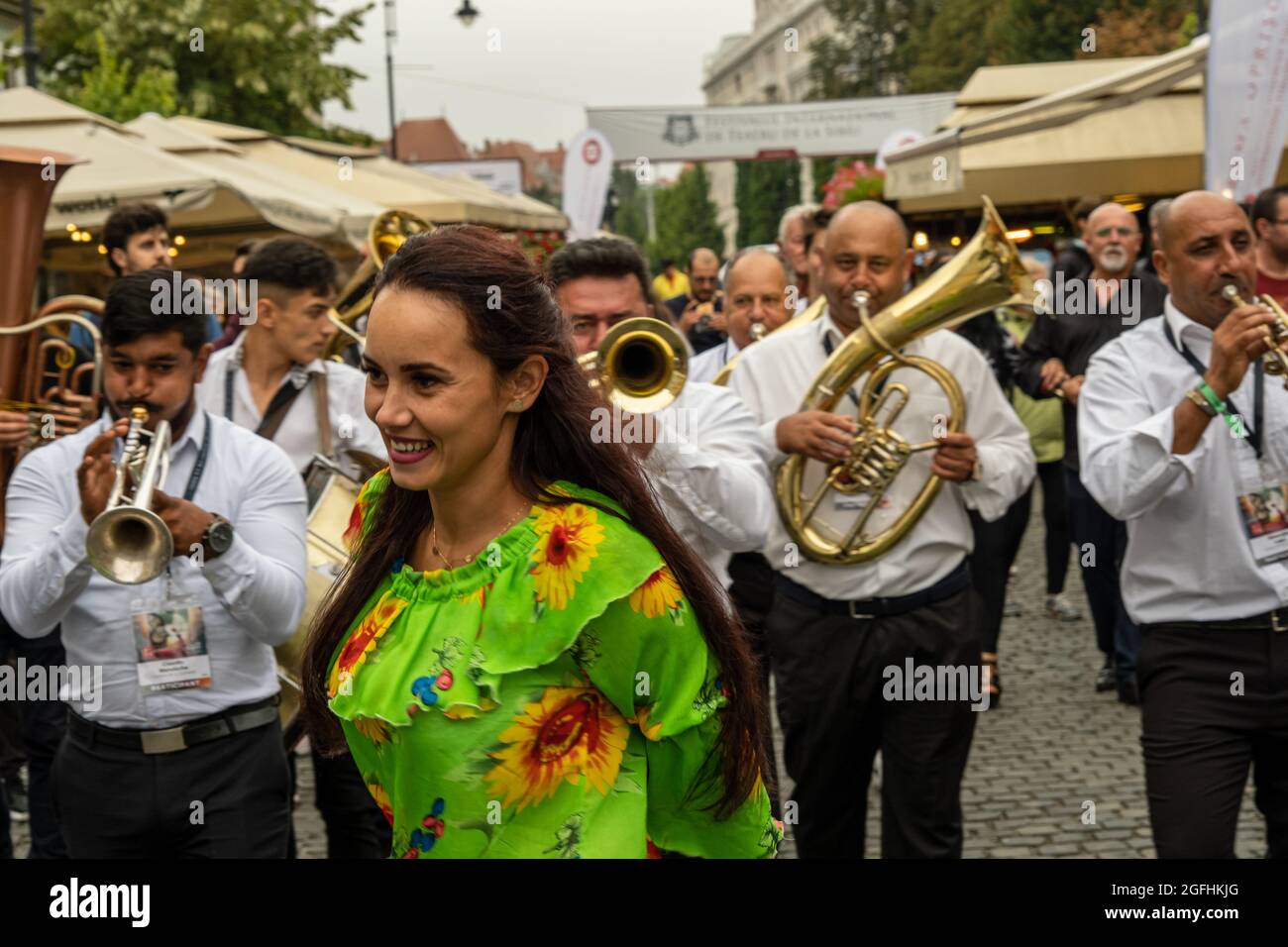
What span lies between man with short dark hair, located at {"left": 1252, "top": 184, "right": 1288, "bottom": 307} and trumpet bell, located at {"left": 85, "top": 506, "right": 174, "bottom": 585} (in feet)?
11.0

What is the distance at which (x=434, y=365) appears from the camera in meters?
2.60

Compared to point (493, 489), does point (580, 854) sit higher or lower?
lower

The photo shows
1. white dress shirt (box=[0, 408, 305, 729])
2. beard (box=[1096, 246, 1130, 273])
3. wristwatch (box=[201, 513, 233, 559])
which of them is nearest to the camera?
wristwatch (box=[201, 513, 233, 559])

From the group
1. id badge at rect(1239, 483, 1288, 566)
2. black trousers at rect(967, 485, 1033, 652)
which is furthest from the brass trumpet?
black trousers at rect(967, 485, 1033, 652)

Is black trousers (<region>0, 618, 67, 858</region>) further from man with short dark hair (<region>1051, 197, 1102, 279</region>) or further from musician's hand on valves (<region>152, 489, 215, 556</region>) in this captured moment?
man with short dark hair (<region>1051, 197, 1102, 279</region>)

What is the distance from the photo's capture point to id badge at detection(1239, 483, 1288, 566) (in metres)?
4.38

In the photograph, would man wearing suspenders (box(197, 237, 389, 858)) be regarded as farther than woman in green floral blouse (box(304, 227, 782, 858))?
Yes

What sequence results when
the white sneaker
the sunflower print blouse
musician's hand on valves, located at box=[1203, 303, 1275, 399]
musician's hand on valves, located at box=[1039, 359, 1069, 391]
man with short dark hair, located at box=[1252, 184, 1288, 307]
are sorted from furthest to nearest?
1. the white sneaker
2. musician's hand on valves, located at box=[1039, 359, 1069, 391]
3. man with short dark hair, located at box=[1252, 184, 1288, 307]
4. musician's hand on valves, located at box=[1203, 303, 1275, 399]
5. the sunflower print blouse
